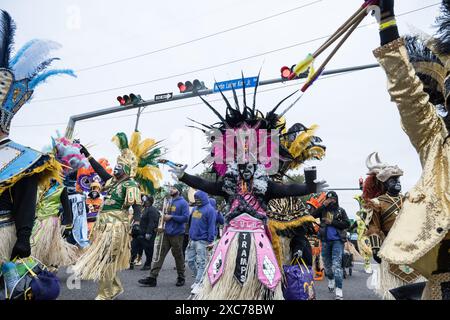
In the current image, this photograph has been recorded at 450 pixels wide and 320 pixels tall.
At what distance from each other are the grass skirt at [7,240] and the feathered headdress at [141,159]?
2.98 metres

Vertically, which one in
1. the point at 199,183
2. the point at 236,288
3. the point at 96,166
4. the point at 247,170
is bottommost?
the point at 236,288

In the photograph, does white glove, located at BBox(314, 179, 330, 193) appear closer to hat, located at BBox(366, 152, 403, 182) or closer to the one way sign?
hat, located at BBox(366, 152, 403, 182)

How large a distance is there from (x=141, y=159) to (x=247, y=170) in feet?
10.6

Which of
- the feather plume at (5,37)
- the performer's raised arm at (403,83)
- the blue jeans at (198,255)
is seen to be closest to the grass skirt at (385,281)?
the blue jeans at (198,255)

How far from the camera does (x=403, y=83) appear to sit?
1997 mm

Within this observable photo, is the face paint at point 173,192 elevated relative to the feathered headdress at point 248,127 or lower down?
lower down

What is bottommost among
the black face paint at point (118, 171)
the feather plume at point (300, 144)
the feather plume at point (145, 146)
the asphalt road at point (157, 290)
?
the asphalt road at point (157, 290)

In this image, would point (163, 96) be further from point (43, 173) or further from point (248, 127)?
point (43, 173)

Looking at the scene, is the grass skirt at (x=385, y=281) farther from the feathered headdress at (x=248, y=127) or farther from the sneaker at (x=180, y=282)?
the sneaker at (x=180, y=282)

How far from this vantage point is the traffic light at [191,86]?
12109 mm

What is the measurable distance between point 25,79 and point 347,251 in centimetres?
886

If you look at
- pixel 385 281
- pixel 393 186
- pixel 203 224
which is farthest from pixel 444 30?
pixel 203 224
